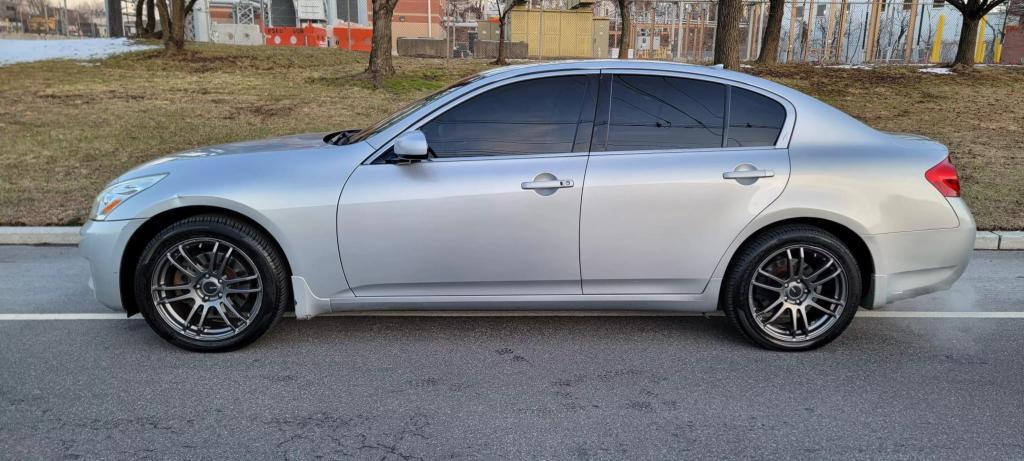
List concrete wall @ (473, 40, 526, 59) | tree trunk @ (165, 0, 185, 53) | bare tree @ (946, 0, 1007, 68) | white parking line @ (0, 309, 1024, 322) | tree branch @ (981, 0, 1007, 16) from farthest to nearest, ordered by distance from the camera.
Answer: concrete wall @ (473, 40, 526, 59), tree trunk @ (165, 0, 185, 53), bare tree @ (946, 0, 1007, 68), tree branch @ (981, 0, 1007, 16), white parking line @ (0, 309, 1024, 322)

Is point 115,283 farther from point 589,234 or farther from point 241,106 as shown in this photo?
point 241,106

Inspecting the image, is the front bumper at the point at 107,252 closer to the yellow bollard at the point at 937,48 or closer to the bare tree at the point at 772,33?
the bare tree at the point at 772,33

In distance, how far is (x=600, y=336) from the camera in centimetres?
449

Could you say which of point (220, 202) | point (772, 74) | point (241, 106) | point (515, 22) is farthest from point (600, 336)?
point (515, 22)

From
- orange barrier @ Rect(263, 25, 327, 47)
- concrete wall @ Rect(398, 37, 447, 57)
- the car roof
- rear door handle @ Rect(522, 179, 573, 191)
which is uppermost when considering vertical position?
orange barrier @ Rect(263, 25, 327, 47)

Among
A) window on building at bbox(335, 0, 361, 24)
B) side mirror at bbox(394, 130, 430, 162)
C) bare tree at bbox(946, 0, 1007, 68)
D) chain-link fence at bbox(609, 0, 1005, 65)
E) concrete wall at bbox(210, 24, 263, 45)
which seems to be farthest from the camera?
window on building at bbox(335, 0, 361, 24)

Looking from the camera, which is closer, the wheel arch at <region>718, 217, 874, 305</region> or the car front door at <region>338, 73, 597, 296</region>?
the car front door at <region>338, 73, 597, 296</region>

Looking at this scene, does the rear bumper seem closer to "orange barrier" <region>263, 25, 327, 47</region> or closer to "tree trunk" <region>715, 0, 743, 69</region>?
"tree trunk" <region>715, 0, 743, 69</region>

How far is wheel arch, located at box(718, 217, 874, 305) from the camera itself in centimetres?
409

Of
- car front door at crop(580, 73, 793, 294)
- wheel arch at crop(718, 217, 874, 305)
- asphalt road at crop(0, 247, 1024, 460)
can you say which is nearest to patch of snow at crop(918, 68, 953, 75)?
asphalt road at crop(0, 247, 1024, 460)

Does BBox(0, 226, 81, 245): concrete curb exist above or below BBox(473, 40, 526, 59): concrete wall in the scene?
below

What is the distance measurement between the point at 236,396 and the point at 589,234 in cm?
197

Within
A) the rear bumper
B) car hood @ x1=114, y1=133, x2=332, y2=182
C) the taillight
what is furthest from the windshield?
the taillight

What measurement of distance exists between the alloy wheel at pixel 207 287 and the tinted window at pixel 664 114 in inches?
83.2
